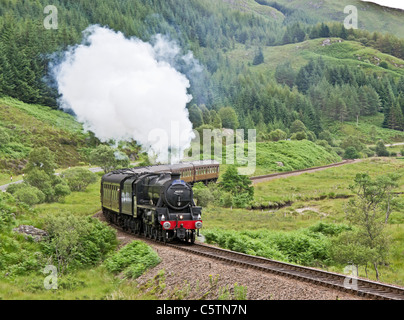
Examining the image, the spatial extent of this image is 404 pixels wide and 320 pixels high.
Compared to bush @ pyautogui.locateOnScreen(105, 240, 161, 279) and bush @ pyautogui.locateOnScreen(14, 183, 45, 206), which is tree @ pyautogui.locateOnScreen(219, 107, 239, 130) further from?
bush @ pyautogui.locateOnScreen(105, 240, 161, 279)

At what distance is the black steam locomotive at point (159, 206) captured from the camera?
25203mm

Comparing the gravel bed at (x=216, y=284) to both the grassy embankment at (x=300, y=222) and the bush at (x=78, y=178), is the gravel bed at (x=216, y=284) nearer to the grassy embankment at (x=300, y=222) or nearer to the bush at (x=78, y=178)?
the grassy embankment at (x=300, y=222)

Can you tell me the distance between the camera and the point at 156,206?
25500mm

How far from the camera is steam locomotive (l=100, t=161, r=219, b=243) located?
993 inches

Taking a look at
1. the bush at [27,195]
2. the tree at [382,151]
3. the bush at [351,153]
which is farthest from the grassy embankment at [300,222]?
the tree at [382,151]

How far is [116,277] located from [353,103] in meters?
173

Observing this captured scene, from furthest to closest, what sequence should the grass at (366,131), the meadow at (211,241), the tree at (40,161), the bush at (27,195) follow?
the grass at (366,131) < the tree at (40,161) < the bush at (27,195) < the meadow at (211,241)

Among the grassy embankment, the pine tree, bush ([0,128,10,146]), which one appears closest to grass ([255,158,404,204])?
the grassy embankment

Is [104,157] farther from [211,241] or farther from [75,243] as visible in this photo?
[75,243]

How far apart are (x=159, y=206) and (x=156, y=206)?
7.9 inches

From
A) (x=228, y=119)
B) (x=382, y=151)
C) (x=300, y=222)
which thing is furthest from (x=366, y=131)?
(x=300, y=222)

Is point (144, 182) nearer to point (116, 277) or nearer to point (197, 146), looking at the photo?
point (116, 277)

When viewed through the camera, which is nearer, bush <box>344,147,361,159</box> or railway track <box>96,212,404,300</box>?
railway track <box>96,212,404,300</box>

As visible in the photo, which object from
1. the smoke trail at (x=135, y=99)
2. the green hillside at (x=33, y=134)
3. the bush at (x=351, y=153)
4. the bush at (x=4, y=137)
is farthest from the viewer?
the bush at (x=351, y=153)
